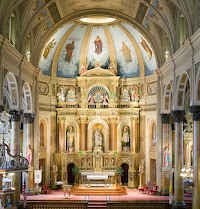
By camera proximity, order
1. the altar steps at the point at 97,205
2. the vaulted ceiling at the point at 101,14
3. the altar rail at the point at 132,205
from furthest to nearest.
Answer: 1. the altar steps at the point at 97,205
2. the altar rail at the point at 132,205
3. the vaulted ceiling at the point at 101,14

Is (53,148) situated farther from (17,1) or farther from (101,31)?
(17,1)

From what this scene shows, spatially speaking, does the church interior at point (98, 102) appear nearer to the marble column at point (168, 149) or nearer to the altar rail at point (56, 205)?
the marble column at point (168, 149)

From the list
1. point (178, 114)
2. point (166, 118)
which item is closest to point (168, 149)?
point (166, 118)

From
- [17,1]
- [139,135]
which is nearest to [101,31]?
[139,135]

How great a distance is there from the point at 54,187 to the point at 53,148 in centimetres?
362

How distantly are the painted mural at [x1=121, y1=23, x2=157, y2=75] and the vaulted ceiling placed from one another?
13.6 feet

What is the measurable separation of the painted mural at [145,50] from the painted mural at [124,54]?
0.95 meters

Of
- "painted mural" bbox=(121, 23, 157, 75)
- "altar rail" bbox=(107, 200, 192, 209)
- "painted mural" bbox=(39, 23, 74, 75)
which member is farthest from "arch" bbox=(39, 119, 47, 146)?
"altar rail" bbox=(107, 200, 192, 209)

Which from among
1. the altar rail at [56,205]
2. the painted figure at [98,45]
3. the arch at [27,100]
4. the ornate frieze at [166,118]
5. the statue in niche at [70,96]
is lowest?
the altar rail at [56,205]

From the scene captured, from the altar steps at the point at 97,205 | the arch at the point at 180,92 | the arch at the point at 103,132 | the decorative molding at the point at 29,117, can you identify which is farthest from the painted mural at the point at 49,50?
the arch at the point at 180,92

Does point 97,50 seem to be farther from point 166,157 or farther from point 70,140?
point 166,157

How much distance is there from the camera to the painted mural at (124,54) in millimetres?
40781

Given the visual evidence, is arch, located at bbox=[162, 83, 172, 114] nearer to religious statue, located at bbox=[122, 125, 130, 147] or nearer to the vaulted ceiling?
the vaulted ceiling

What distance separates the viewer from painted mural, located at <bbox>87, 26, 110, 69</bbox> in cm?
4141
